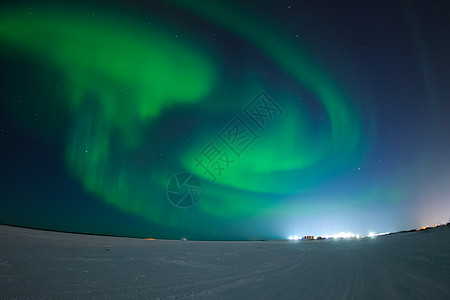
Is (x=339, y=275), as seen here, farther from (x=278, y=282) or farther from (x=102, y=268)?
(x=102, y=268)

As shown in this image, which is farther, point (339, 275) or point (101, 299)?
point (339, 275)

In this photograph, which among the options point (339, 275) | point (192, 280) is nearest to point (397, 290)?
point (339, 275)

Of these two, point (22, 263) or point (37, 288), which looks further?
point (22, 263)

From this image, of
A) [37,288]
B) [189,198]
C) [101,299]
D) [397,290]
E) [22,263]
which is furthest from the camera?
[189,198]

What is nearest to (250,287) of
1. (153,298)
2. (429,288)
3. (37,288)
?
(153,298)

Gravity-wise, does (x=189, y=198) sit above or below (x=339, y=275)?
above

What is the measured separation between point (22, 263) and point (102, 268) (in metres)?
1.51

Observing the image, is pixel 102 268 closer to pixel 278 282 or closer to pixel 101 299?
pixel 101 299

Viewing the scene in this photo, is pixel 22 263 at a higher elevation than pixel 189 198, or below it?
below

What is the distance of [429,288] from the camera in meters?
2.98

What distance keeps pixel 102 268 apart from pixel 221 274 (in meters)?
2.48

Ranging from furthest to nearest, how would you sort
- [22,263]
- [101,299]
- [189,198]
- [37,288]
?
[189,198] < [22,263] < [37,288] < [101,299]

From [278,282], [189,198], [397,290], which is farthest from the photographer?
[189,198]

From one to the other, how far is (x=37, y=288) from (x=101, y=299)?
1035 millimetres
